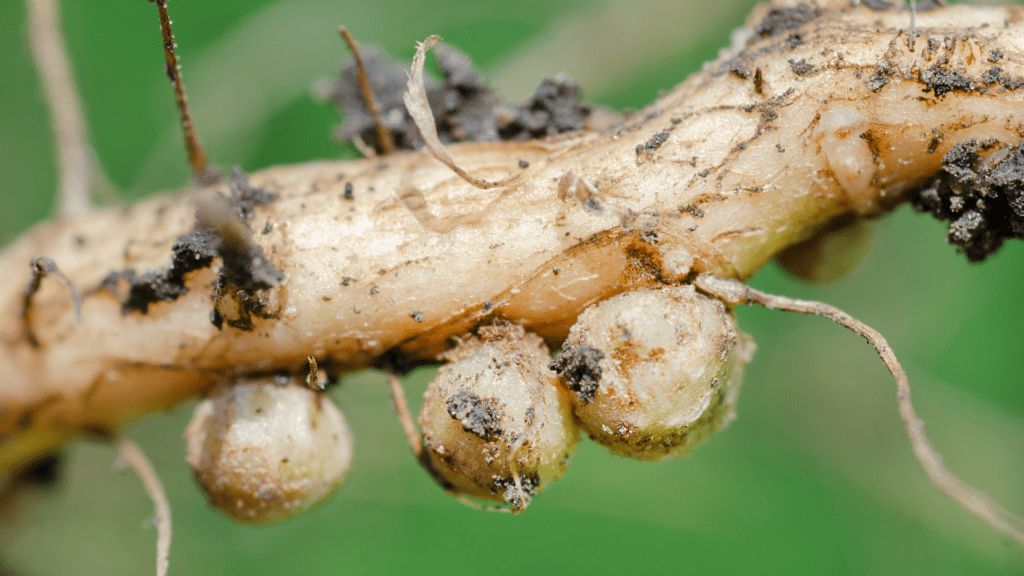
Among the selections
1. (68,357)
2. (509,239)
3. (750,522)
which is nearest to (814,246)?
(509,239)

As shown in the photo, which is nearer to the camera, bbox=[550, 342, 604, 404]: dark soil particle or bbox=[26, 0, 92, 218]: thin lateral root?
bbox=[550, 342, 604, 404]: dark soil particle

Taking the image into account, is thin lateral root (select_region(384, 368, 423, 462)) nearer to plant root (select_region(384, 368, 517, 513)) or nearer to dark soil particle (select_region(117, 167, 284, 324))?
plant root (select_region(384, 368, 517, 513))

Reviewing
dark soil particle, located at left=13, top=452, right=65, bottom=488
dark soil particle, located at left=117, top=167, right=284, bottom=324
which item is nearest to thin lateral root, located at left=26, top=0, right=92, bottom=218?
dark soil particle, located at left=117, top=167, right=284, bottom=324

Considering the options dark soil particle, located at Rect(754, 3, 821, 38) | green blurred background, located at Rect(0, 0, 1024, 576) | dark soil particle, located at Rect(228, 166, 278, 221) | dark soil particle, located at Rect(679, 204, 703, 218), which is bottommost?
green blurred background, located at Rect(0, 0, 1024, 576)

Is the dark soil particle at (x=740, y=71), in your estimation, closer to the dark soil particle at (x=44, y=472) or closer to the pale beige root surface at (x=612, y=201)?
the pale beige root surface at (x=612, y=201)

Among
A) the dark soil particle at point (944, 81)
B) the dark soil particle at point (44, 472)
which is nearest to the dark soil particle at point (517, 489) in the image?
the dark soil particle at point (944, 81)

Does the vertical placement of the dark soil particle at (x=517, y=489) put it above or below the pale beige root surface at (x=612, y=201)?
below

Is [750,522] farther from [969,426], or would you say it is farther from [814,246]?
[814,246]
